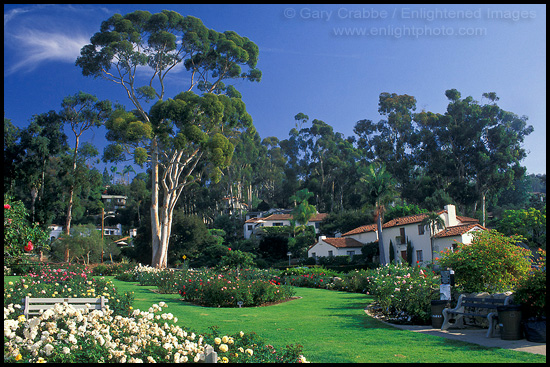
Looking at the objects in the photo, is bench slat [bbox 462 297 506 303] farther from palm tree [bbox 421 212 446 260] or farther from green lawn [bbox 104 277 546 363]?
palm tree [bbox 421 212 446 260]

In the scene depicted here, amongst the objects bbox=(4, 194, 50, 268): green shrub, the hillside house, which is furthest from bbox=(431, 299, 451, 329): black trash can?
the hillside house

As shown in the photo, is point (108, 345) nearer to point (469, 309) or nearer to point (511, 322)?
point (511, 322)

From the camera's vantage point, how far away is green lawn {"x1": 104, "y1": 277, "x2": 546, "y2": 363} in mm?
6891

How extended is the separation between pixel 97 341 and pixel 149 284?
18717mm

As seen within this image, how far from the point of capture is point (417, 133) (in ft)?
204

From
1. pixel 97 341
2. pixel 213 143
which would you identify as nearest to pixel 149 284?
pixel 213 143

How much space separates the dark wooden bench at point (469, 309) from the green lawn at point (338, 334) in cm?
110

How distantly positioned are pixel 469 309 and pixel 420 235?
3219cm

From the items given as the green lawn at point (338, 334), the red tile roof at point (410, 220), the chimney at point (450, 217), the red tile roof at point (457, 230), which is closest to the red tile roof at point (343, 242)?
the red tile roof at point (410, 220)

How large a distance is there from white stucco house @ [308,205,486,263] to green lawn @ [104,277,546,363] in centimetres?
2541

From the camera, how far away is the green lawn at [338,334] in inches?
271

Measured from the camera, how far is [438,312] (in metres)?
9.91

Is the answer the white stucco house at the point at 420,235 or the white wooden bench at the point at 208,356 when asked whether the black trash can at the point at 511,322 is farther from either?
the white stucco house at the point at 420,235

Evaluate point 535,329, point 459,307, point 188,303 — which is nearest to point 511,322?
point 535,329
